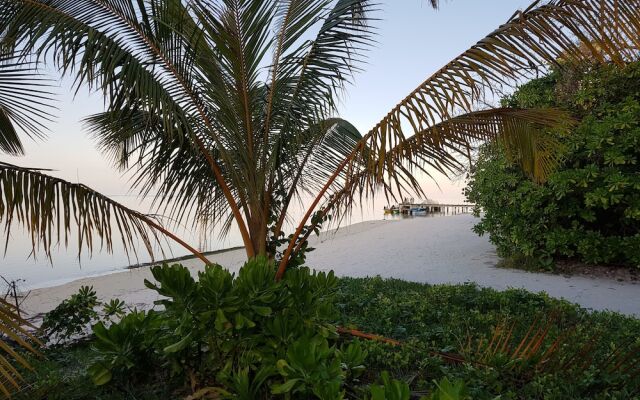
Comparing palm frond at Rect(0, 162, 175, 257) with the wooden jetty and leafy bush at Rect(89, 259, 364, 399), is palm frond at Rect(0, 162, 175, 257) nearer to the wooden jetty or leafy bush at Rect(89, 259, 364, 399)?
leafy bush at Rect(89, 259, 364, 399)

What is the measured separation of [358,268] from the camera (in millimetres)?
8453

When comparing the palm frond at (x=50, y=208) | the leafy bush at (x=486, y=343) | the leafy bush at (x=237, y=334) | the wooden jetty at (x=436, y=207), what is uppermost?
the wooden jetty at (x=436, y=207)

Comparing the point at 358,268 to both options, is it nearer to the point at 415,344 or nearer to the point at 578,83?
the point at 578,83

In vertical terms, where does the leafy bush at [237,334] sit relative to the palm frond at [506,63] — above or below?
below

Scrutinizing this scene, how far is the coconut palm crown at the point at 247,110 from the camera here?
7.84 ft

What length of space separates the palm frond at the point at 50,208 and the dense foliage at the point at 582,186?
17.9 ft

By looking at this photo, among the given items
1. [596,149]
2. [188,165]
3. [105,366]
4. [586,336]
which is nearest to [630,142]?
[596,149]

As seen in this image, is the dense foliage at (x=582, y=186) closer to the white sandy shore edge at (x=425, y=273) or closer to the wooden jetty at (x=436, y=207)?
the white sandy shore edge at (x=425, y=273)

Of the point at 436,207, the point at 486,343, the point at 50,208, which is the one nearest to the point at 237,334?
the point at 50,208

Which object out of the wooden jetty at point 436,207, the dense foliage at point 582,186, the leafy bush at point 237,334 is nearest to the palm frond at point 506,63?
the leafy bush at point 237,334

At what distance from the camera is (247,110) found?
3473 mm

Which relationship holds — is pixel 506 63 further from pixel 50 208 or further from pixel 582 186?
pixel 582 186

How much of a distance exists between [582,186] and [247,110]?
560cm

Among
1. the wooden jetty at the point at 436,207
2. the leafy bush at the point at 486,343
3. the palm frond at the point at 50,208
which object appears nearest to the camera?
the leafy bush at the point at 486,343
